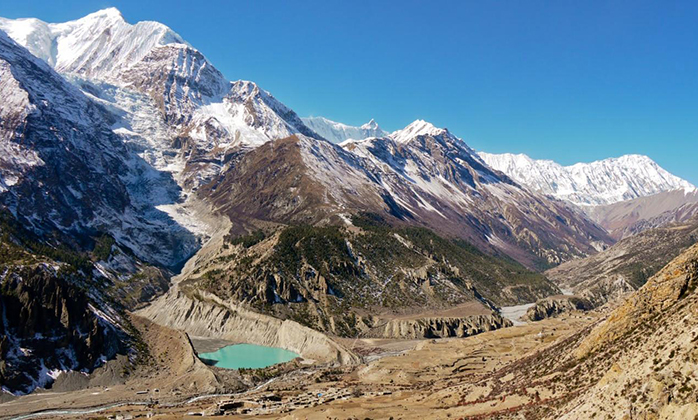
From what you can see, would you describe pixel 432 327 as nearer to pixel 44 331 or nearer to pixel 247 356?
pixel 247 356

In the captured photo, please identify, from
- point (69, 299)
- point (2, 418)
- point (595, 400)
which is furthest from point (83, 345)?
point (595, 400)

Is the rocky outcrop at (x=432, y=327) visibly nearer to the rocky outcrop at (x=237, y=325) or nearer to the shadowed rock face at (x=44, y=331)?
the rocky outcrop at (x=237, y=325)

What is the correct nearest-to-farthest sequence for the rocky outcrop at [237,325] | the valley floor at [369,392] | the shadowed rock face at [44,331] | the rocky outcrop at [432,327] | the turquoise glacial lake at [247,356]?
the valley floor at [369,392] < the shadowed rock face at [44,331] < the turquoise glacial lake at [247,356] < the rocky outcrop at [237,325] < the rocky outcrop at [432,327]

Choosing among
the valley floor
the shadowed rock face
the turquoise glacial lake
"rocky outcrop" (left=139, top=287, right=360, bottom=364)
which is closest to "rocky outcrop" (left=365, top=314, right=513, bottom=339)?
"rocky outcrop" (left=139, top=287, right=360, bottom=364)

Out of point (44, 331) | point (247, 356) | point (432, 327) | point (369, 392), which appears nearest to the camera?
point (369, 392)

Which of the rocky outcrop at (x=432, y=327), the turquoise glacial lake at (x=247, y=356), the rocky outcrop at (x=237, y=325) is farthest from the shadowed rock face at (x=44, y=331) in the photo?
the rocky outcrop at (x=432, y=327)

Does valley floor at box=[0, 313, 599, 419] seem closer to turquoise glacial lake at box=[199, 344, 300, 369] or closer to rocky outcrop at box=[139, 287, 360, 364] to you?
rocky outcrop at box=[139, 287, 360, 364]

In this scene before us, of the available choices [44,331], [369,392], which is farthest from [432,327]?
[44,331]
